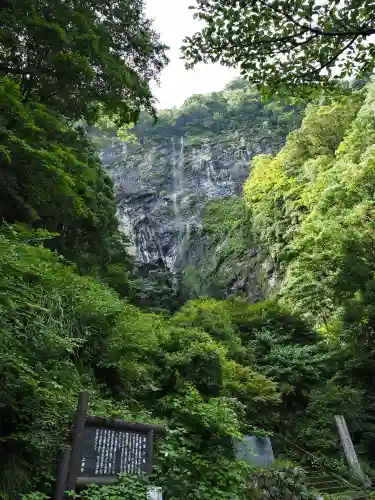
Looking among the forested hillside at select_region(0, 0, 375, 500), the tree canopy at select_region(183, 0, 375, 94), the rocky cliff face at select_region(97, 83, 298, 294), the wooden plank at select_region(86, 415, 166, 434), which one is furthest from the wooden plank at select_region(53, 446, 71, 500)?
the rocky cliff face at select_region(97, 83, 298, 294)

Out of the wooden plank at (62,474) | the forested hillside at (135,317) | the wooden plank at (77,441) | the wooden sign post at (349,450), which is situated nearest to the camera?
the wooden plank at (62,474)

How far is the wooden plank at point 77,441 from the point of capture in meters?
2.96

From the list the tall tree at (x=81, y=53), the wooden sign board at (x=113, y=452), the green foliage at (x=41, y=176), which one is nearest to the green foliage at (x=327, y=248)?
the wooden sign board at (x=113, y=452)

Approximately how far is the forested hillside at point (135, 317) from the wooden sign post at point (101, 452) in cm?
12

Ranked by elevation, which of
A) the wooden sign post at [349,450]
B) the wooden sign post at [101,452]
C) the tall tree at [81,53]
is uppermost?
the tall tree at [81,53]

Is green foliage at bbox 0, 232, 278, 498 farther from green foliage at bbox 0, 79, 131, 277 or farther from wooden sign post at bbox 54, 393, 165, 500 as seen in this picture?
green foliage at bbox 0, 79, 131, 277

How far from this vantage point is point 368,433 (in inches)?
368

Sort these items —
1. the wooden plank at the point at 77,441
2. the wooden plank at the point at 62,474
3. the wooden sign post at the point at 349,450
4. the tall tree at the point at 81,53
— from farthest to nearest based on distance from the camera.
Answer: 1. the wooden sign post at the point at 349,450
2. the tall tree at the point at 81,53
3. the wooden plank at the point at 77,441
4. the wooden plank at the point at 62,474

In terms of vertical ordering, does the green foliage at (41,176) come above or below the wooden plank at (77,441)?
above

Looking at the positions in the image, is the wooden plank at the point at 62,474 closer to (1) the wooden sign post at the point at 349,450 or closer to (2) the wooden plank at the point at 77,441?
(2) the wooden plank at the point at 77,441

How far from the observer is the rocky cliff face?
2578 centimetres

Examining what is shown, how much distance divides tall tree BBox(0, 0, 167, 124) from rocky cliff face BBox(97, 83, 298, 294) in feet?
44.5

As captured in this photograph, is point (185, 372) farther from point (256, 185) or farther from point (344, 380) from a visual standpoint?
point (256, 185)

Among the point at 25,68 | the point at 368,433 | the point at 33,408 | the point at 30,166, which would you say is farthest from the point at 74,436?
the point at 368,433
